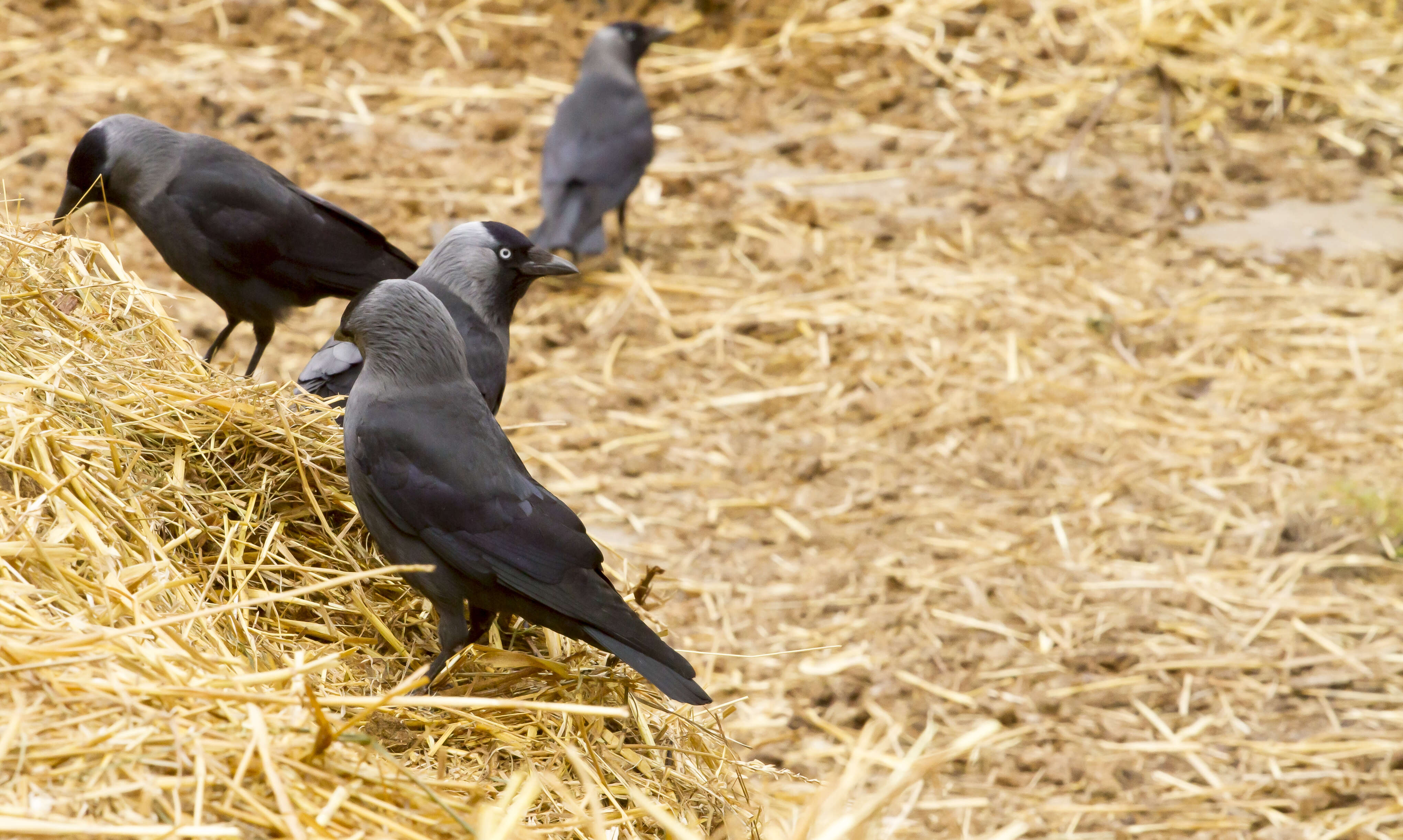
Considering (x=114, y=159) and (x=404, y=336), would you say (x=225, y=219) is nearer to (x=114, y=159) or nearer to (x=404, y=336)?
A: (x=114, y=159)

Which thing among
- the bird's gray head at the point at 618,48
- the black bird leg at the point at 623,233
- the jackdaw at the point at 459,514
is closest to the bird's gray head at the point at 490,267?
the jackdaw at the point at 459,514

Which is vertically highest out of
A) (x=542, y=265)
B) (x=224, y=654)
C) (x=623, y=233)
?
(x=224, y=654)

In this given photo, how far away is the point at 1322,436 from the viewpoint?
6027 mm

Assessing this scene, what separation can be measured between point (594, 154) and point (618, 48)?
1310mm

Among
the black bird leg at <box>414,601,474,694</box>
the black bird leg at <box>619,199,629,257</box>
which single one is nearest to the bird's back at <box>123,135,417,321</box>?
the black bird leg at <box>414,601,474,694</box>

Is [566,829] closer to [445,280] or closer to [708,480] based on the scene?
[445,280]

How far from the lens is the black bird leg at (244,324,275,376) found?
176 inches

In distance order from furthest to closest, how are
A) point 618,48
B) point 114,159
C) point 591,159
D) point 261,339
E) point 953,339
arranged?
1. point 618,48
2. point 591,159
3. point 953,339
4. point 261,339
5. point 114,159

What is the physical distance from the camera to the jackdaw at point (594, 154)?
736cm

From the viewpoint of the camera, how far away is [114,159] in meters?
4.22

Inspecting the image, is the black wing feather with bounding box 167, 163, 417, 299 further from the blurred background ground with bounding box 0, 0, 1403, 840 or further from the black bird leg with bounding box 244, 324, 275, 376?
the blurred background ground with bounding box 0, 0, 1403, 840

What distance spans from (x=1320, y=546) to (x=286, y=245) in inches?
165

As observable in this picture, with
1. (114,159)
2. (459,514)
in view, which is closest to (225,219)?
(114,159)

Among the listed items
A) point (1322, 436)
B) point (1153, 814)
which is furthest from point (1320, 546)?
point (1153, 814)
